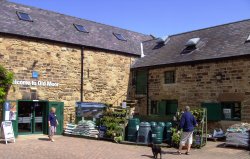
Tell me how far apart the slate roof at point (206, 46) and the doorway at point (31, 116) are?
279 inches

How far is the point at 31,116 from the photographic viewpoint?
18266mm

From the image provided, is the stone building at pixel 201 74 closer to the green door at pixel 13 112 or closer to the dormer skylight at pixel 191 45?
the dormer skylight at pixel 191 45

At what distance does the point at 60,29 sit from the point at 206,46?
875 centimetres

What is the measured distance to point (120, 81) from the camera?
72.9 feet

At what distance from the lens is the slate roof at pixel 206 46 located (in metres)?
17.6

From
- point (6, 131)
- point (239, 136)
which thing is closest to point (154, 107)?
point (239, 136)

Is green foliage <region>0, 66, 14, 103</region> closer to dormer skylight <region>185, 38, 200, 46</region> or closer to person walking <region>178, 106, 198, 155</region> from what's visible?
person walking <region>178, 106, 198, 155</region>

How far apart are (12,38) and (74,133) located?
5.94m

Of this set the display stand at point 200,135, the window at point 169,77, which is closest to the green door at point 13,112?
the window at point 169,77

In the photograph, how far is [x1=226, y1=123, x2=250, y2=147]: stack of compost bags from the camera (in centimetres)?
1358

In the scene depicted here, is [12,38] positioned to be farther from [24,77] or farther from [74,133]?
[74,133]

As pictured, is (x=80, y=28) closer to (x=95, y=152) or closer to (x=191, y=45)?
(x=191, y=45)

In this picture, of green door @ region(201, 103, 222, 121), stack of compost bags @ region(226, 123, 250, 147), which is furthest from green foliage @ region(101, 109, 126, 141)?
stack of compost bags @ region(226, 123, 250, 147)

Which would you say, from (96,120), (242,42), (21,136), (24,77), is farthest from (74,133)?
(242,42)
